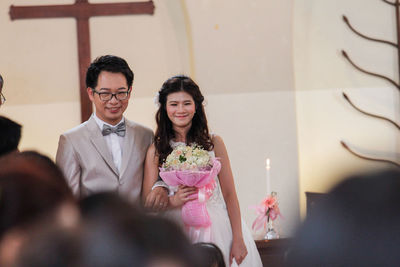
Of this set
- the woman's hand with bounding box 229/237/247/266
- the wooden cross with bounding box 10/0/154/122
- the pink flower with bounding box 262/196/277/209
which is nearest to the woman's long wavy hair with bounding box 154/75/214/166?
the woman's hand with bounding box 229/237/247/266

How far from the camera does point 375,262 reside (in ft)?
1.99

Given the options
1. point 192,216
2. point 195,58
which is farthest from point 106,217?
point 195,58

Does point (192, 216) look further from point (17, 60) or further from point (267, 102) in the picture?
point (17, 60)

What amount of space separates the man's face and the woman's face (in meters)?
0.33

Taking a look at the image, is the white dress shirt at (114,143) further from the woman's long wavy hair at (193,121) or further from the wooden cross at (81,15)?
the wooden cross at (81,15)

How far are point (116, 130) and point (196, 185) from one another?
59 cm

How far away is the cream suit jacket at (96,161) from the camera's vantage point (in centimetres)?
350

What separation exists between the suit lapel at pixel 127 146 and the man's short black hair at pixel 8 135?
1379mm

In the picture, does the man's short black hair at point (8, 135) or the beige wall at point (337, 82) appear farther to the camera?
the beige wall at point (337, 82)

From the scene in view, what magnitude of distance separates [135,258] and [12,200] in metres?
0.14

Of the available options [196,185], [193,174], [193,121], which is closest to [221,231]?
[196,185]

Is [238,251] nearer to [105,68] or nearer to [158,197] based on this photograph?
[158,197]

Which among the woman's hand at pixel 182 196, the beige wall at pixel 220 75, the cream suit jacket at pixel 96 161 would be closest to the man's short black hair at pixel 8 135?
the cream suit jacket at pixel 96 161

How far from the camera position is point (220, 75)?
19.7 feet
